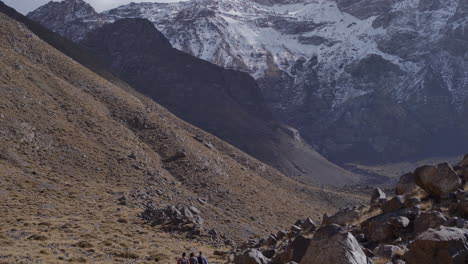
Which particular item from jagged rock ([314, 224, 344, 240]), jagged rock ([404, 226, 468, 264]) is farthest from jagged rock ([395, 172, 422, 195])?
jagged rock ([404, 226, 468, 264])

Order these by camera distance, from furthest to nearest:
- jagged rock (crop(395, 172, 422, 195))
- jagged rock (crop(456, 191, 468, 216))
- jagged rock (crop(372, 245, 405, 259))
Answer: jagged rock (crop(395, 172, 422, 195)) → jagged rock (crop(456, 191, 468, 216)) → jagged rock (crop(372, 245, 405, 259))

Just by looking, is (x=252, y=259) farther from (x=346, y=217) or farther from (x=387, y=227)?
(x=346, y=217)

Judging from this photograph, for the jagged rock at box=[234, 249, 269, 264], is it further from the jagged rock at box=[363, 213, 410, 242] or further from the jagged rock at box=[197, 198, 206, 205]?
the jagged rock at box=[197, 198, 206, 205]

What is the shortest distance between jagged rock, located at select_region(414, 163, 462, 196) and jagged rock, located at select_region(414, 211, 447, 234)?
384 centimetres

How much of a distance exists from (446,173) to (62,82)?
8294 cm

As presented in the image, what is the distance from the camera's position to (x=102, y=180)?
226 ft

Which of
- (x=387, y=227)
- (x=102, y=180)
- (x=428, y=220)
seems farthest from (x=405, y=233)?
(x=102, y=180)

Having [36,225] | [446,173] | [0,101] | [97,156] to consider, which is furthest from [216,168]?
[446,173]

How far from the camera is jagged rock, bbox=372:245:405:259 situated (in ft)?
50.9

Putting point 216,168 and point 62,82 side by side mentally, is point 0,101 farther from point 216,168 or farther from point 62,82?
point 216,168

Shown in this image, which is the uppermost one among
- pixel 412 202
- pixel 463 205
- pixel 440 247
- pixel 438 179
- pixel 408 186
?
pixel 438 179

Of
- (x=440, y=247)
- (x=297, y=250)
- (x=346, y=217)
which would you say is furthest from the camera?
(x=346, y=217)

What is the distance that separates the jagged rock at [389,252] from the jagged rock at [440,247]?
5.62ft

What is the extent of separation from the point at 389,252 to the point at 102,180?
5823 cm
